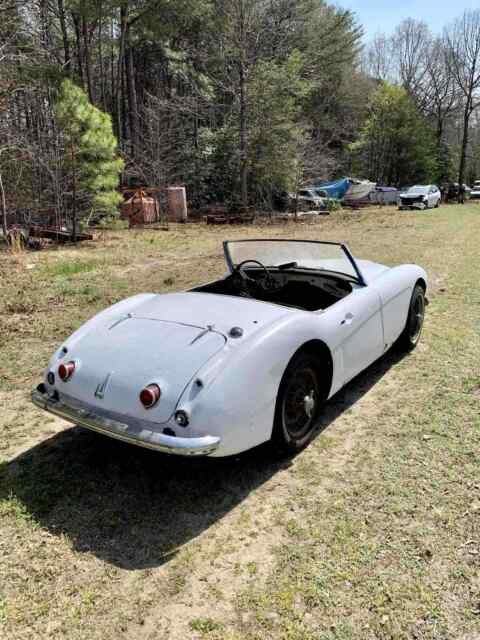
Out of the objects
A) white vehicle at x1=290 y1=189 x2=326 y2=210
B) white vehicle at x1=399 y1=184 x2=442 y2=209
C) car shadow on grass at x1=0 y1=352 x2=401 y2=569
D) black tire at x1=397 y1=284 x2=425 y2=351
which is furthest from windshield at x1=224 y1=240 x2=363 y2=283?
white vehicle at x1=399 y1=184 x2=442 y2=209

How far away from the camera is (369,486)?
8.72 ft

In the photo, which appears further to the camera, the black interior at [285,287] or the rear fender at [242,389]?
the black interior at [285,287]

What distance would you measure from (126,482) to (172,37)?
28.2 m

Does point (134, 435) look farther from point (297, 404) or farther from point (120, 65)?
point (120, 65)

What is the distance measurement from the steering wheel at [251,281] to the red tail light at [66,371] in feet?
5.05

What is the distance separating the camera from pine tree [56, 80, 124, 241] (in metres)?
13.4

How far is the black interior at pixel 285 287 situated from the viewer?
368 cm

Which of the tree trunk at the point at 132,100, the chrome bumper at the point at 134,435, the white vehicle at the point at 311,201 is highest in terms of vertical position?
the tree trunk at the point at 132,100

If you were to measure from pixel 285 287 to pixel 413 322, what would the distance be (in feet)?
4.50

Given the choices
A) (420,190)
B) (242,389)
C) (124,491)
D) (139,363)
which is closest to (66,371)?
(139,363)

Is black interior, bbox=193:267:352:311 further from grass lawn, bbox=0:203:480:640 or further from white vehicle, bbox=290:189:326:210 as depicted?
white vehicle, bbox=290:189:326:210

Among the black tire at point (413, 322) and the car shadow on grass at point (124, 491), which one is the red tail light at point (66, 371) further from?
the black tire at point (413, 322)

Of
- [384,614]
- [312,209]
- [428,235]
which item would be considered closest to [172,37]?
[312,209]

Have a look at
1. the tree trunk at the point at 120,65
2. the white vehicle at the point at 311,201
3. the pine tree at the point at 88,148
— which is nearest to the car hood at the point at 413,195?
the white vehicle at the point at 311,201
